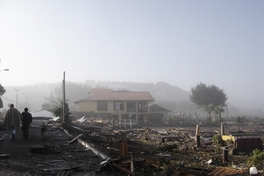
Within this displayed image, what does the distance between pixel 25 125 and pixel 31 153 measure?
16.3ft

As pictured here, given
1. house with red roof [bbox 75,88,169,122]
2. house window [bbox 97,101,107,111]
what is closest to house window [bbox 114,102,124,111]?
house with red roof [bbox 75,88,169,122]

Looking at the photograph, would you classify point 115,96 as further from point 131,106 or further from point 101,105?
point 131,106

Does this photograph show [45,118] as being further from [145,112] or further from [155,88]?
[155,88]

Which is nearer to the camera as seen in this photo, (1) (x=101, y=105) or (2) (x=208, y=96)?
(1) (x=101, y=105)

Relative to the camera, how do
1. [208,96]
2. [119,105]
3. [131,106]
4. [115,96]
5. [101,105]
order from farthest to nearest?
[208,96] → [115,96] → [131,106] → [119,105] → [101,105]

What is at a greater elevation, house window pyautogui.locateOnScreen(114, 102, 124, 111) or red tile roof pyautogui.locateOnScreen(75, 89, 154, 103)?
red tile roof pyautogui.locateOnScreen(75, 89, 154, 103)

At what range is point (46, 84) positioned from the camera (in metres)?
193

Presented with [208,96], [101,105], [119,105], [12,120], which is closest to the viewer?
[12,120]

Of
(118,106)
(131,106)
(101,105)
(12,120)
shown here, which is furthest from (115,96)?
(12,120)

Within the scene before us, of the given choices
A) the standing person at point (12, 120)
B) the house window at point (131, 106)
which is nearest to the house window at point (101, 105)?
the house window at point (131, 106)

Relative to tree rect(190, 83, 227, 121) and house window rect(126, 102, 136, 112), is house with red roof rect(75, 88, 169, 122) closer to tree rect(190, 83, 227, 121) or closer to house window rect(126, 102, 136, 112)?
house window rect(126, 102, 136, 112)

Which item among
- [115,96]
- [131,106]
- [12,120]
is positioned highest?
[115,96]

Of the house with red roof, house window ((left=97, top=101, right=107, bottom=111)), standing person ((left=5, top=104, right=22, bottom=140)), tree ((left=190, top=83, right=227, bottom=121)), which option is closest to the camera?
standing person ((left=5, top=104, right=22, bottom=140))

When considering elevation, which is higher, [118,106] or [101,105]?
[101,105]
